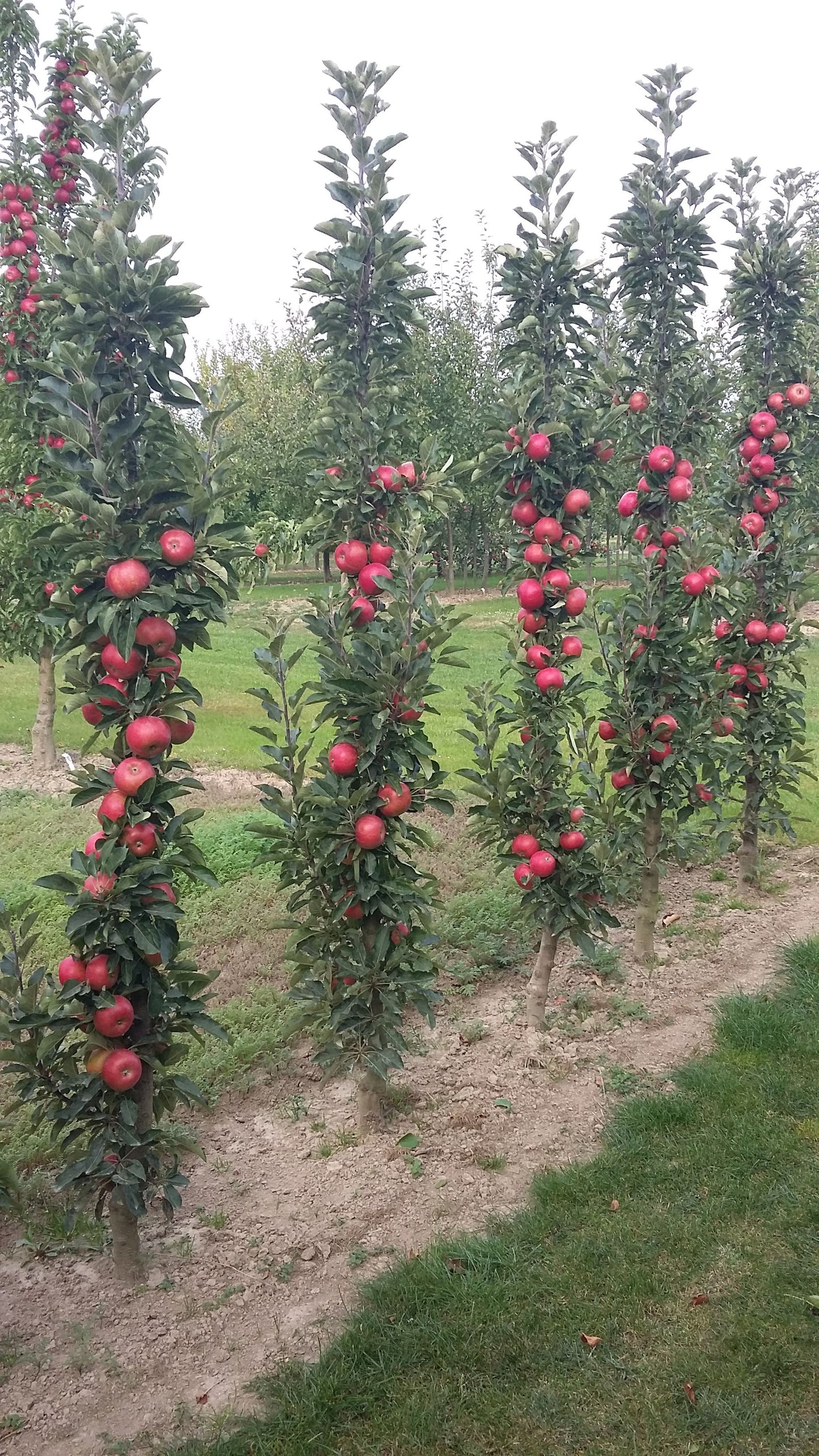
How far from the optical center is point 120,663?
3232mm

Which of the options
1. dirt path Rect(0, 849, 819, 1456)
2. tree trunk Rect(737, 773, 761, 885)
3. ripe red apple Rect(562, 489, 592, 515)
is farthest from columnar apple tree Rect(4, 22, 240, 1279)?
tree trunk Rect(737, 773, 761, 885)

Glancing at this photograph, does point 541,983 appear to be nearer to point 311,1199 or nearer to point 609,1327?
point 311,1199

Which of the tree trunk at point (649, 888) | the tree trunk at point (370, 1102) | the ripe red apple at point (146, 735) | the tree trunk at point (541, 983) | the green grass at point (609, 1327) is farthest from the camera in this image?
the tree trunk at point (649, 888)

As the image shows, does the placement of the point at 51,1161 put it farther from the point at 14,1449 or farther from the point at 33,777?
the point at 33,777

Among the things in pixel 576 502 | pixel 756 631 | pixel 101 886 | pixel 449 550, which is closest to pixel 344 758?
pixel 101 886

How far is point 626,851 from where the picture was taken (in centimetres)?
582

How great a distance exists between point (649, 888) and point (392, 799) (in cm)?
263

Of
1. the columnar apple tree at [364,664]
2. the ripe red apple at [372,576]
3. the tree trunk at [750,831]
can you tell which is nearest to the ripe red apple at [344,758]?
the columnar apple tree at [364,664]

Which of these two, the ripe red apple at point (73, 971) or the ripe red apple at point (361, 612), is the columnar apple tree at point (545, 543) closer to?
the ripe red apple at point (361, 612)

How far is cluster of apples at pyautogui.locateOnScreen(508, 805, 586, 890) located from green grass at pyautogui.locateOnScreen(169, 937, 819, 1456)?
4.12 feet

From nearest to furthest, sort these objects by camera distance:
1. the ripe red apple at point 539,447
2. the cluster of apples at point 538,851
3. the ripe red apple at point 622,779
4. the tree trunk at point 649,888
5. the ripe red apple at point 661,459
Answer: the ripe red apple at point 539,447 < the cluster of apples at point 538,851 < the ripe red apple at point 661,459 < the ripe red apple at point 622,779 < the tree trunk at point 649,888

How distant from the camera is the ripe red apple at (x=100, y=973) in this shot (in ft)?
10.6

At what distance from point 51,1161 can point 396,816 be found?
7.17 ft

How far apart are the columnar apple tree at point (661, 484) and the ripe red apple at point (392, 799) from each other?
2037mm
